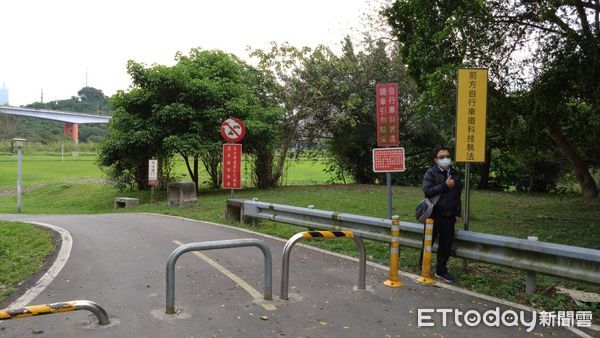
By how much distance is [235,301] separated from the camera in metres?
5.54

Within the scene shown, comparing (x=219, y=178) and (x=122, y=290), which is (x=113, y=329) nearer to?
A: (x=122, y=290)

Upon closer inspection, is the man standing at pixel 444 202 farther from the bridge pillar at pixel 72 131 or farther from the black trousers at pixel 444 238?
the bridge pillar at pixel 72 131

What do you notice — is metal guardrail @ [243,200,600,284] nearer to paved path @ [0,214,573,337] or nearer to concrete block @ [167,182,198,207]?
paved path @ [0,214,573,337]

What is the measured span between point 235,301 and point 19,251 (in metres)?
5.07

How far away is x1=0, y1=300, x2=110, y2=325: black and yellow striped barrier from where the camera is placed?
150 inches

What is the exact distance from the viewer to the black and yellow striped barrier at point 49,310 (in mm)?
3822

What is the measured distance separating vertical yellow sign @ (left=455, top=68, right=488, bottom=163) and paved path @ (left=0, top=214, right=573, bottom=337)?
81.5 inches

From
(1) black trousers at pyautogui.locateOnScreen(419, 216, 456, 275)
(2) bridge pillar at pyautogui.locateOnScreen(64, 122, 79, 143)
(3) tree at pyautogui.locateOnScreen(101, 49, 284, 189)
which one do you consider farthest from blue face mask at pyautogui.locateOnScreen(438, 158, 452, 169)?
(2) bridge pillar at pyautogui.locateOnScreen(64, 122, 79, 143)

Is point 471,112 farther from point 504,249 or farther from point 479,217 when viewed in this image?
point 479,217

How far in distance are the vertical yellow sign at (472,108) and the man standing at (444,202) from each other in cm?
49

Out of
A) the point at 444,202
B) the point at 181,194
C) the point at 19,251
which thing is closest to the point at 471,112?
the point at 444,202

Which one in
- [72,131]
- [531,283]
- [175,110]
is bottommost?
[531,283]

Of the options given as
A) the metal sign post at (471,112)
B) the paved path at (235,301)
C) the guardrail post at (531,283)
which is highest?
the metal sign post at (471,112)

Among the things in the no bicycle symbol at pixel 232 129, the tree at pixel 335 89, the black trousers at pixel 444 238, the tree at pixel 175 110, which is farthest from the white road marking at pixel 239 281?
the tree at pixel 335 89
